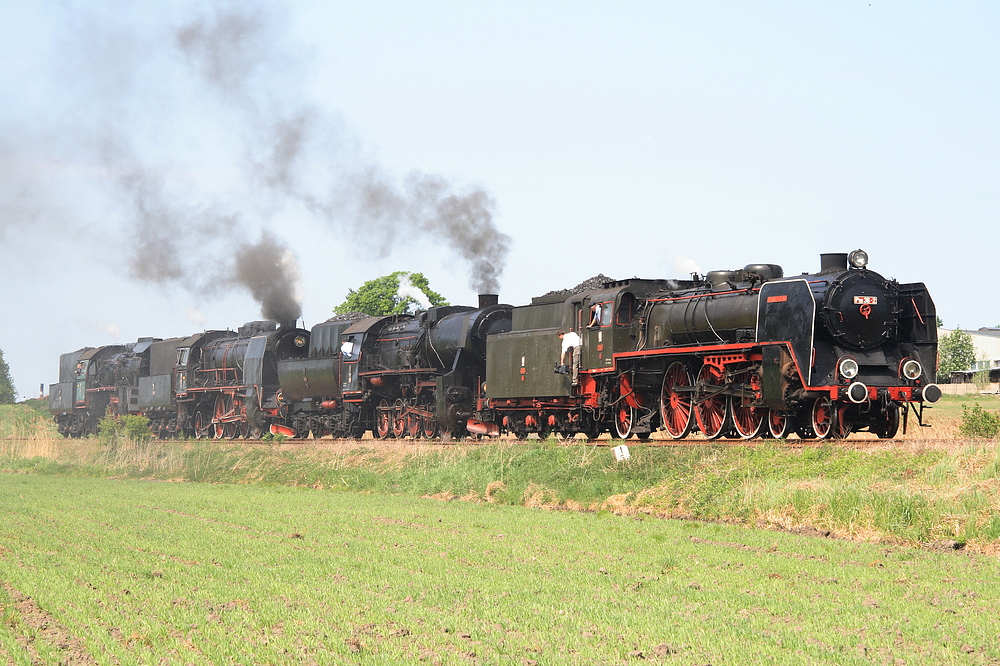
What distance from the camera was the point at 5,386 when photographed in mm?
126312

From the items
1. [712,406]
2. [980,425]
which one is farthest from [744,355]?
[980,425]

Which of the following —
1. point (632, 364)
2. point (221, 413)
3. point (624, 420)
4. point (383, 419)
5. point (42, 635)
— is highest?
point (632, 364)

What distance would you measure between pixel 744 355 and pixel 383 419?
16.7 metres

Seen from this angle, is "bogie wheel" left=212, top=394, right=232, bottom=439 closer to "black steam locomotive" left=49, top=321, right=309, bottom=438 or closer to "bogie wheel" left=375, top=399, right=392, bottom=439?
"black steam locomotive" left=49, top=321, right=309, bottom=438

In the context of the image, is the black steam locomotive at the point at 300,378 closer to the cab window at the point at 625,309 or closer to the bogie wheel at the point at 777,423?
the cab window at the point at 625,309

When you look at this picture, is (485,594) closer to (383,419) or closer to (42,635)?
(42,635)

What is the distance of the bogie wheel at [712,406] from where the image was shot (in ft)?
71.5

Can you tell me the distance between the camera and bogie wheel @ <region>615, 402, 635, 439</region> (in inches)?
957

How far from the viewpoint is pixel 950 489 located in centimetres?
1416

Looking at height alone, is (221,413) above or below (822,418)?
below

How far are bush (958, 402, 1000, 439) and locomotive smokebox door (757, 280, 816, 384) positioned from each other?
3839mm

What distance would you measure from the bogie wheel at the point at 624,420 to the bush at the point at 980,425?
6.98 meters

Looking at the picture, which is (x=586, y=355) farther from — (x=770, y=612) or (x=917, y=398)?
(x=770, y=612)

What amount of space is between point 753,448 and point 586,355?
7.56 m
